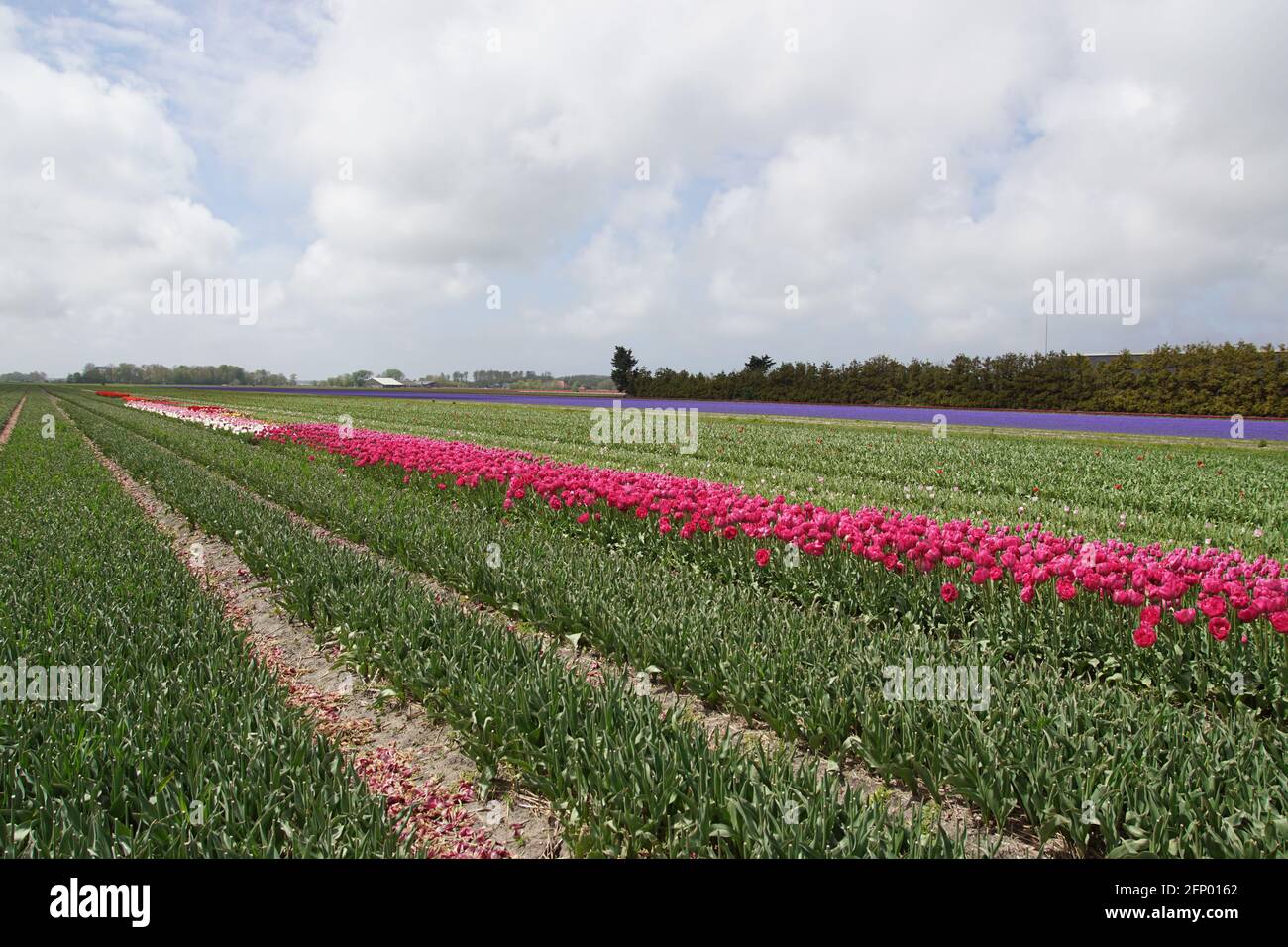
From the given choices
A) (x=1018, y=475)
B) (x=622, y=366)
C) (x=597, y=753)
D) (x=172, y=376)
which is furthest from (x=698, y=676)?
(x=172, y=376)

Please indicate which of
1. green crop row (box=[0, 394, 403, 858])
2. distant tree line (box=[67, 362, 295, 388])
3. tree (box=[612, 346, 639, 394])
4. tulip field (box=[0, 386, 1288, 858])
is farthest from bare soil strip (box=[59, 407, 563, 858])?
distant tree line (box=[67, 362, 295, 388])

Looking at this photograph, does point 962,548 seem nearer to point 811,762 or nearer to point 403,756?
point 811,762

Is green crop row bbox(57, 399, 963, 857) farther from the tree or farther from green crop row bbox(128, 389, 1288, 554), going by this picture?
the tree

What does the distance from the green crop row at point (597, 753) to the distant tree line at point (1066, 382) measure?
3771cm

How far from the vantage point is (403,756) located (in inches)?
142

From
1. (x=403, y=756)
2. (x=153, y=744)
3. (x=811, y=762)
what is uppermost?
(x=153, y=744)

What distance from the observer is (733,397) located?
56844 millimetres

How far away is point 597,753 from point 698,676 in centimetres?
128

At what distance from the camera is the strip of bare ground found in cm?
279

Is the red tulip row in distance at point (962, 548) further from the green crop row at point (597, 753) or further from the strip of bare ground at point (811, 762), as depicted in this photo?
the green crop row at point (597, 753)

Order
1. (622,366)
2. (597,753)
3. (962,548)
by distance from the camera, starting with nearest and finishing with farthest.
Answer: (597,753) → (962,548) → (622,366)

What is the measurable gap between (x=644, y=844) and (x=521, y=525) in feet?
20.8
